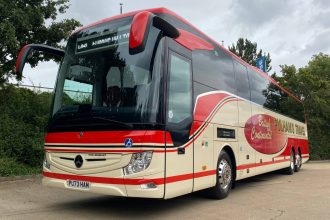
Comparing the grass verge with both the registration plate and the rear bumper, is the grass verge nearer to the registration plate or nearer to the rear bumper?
the registration plate

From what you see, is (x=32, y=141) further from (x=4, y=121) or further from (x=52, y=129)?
(x=52, y=129)

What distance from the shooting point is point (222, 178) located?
28.7 feet

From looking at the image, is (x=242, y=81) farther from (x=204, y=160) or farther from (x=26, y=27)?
(x=26, y=27)

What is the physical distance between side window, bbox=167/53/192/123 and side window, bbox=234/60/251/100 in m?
3.03

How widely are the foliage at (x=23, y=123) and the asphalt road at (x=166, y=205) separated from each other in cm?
249

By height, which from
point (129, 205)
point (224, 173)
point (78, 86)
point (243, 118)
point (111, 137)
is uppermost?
point (78, 86)

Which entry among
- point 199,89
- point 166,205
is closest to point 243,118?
point 199,89

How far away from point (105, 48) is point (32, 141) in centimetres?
741

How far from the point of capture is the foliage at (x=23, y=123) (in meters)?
12.9

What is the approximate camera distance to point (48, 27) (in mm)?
15078

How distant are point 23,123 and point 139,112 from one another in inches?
349

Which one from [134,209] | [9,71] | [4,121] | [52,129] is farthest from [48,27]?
[134,209]

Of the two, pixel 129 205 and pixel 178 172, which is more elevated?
pixel 178 172

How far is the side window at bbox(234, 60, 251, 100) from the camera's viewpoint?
33.9 feet
